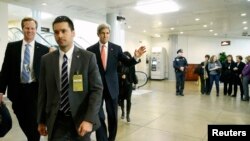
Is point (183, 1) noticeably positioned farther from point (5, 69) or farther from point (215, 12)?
point (5, 69)

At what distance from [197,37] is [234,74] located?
8.41 m

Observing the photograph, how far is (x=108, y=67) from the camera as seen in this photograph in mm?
2848

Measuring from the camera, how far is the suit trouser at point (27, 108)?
2.51 meters

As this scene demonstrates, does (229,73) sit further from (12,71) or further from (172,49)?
(12,71)

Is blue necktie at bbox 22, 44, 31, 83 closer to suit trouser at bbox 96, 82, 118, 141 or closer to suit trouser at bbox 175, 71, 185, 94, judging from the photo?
suit trouser at bbox 96, 82, 118, 141

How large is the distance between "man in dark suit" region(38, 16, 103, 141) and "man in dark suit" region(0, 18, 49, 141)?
0.93 meters

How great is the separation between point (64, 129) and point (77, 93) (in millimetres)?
299

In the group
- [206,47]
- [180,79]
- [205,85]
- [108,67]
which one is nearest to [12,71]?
[108,67]

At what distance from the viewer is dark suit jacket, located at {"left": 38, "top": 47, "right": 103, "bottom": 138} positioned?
1643 mm

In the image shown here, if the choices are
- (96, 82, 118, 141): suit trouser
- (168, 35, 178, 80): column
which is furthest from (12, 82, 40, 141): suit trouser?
(168, 35, 178, 80): column

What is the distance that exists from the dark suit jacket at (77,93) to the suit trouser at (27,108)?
0.86 metres

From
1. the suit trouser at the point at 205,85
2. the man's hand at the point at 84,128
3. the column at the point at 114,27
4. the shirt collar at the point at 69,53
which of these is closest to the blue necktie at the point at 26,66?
the shirt collar at the point at 69,53

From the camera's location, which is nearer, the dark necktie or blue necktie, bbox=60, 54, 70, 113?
blue necktie, bbox=60, 54, 70, 113

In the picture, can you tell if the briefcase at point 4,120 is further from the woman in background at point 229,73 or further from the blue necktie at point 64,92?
the woman in background at point 229,73
